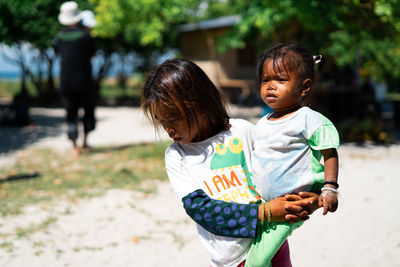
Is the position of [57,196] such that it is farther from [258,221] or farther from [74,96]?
[258,221]

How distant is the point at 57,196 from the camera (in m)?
5.31

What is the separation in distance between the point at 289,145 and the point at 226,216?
0.34 metres

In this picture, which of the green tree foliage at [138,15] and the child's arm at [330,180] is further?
the green tree foliage at [138,15]

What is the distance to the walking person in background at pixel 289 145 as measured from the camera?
142 cm

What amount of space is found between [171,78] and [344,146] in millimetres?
7601

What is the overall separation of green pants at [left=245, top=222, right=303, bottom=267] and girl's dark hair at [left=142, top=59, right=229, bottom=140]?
45 centimetres

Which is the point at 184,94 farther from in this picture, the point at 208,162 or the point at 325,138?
the point at 325,138

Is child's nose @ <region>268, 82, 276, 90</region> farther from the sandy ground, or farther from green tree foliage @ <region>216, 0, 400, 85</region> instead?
the sandy ground

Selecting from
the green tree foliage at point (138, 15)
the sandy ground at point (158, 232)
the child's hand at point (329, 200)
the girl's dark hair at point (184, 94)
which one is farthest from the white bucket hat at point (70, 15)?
the green tree foliage at point (138, 15)

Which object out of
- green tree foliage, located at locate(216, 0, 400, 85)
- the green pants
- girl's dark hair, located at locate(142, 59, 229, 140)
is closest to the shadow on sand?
→ green tree foliage, located at locate(216, 0, 400, 85)

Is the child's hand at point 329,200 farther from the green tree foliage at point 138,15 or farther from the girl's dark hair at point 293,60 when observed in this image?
the green tree foliage at point 138,15

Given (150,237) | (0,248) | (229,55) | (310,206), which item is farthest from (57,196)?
(229,55)

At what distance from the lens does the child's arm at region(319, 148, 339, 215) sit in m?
1.40

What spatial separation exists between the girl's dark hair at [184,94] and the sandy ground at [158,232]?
1734 millimetres
